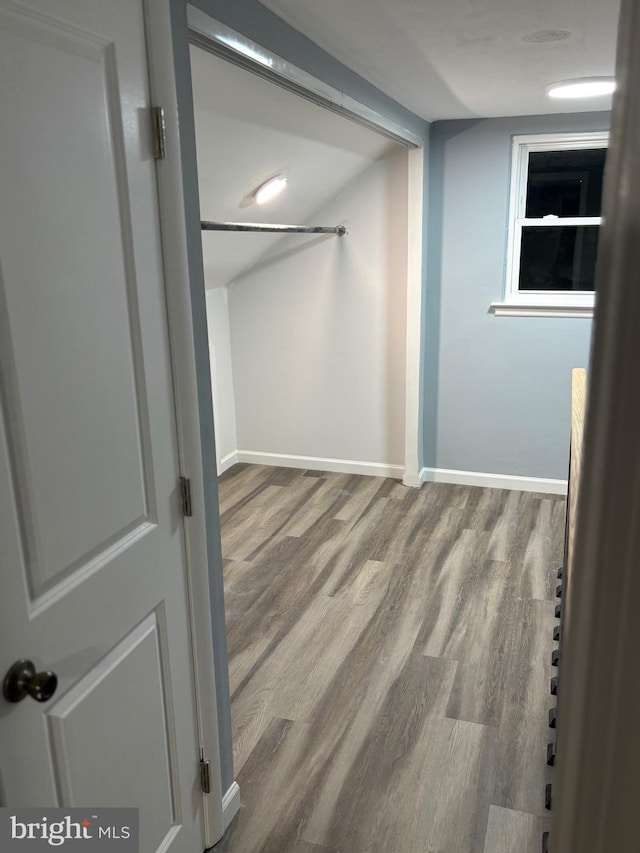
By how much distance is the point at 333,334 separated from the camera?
4562mm

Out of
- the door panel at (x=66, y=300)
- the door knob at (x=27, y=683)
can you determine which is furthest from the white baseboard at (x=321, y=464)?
the door knob at (x=27, y=683)

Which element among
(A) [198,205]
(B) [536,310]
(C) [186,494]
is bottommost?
(C) [186,494]

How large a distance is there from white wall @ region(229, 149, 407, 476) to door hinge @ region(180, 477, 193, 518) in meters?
2.98

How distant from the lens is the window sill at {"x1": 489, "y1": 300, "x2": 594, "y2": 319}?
405 cm

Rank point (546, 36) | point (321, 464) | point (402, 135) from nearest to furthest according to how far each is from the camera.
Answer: point (546, 36) < point (402, 135) < point (321, 464)

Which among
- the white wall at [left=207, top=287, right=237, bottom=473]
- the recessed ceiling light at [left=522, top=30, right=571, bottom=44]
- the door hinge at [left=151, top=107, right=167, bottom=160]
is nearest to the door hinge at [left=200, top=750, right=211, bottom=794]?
the door hinge at [left=151, top=107, right=167, bottom=160]

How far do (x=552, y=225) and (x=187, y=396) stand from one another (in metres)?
3.25

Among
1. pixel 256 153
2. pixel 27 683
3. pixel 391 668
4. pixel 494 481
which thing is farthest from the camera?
pixel 494 481

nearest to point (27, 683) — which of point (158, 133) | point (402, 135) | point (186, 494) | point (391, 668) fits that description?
point (186, 494)

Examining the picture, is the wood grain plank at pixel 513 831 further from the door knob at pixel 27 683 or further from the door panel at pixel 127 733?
the door knob at pixel 27 683

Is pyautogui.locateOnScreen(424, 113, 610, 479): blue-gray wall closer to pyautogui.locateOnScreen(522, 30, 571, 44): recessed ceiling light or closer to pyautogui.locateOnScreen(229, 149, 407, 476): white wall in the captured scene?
pyautogui.locateOnScreen(229, 149, 407, 476): white wall

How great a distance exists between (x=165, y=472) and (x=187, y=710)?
0.64 meters

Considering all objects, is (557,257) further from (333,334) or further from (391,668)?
(391,668)

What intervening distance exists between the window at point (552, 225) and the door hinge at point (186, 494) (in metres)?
3.05
